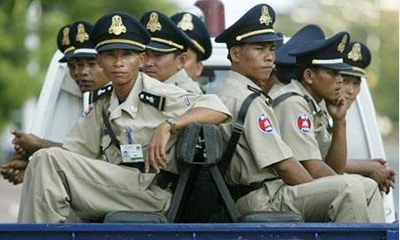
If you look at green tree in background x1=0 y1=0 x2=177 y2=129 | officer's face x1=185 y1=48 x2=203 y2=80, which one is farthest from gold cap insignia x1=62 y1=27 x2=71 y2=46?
green tree in background x1=0 y1=0 x2=177 y2=129

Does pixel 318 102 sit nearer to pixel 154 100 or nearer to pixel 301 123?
pixel 301 123

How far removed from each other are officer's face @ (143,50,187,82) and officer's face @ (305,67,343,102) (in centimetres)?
85

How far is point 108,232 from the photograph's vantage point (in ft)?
15.1

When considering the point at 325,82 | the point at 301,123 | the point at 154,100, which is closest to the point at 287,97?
the point at 301,123

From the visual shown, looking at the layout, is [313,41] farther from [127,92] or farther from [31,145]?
[31,145]

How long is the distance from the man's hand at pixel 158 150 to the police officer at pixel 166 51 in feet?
3.95

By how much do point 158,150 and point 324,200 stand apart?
745 millimetres

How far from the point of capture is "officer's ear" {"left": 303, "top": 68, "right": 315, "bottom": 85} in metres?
5.96

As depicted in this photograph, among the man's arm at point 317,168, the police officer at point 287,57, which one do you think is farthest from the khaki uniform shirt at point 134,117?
the police officer at point 287,57

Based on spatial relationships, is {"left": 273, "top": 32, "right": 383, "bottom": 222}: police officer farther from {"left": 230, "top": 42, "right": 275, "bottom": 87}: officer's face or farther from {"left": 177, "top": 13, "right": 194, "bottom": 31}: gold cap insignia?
{"left": 177, "top": 13, "right": 194, "bottom": 31}: gold cap insignia

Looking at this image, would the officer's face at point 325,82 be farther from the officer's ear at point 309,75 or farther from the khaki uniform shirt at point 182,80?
the khaki uniform shirt at point 182,80

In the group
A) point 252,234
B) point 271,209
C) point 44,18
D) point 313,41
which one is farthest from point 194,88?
point 44,18

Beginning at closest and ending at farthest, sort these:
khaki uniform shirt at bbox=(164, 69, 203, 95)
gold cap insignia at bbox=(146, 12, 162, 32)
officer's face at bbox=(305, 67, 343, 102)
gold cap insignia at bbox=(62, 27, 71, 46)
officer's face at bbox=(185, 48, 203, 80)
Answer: officer's face at bbox=(305, 67, 343, 102) → gold cap insignia at bbox=(146, 12, 162, 32) → khaki uniform shirt at bbox=(164, 69, 203, 95) → officer's face at bbox=(185, 48, 203, 80) → gold cap insignia at bbox=(62, 27, 71, 46)

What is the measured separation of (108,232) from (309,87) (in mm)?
1727
